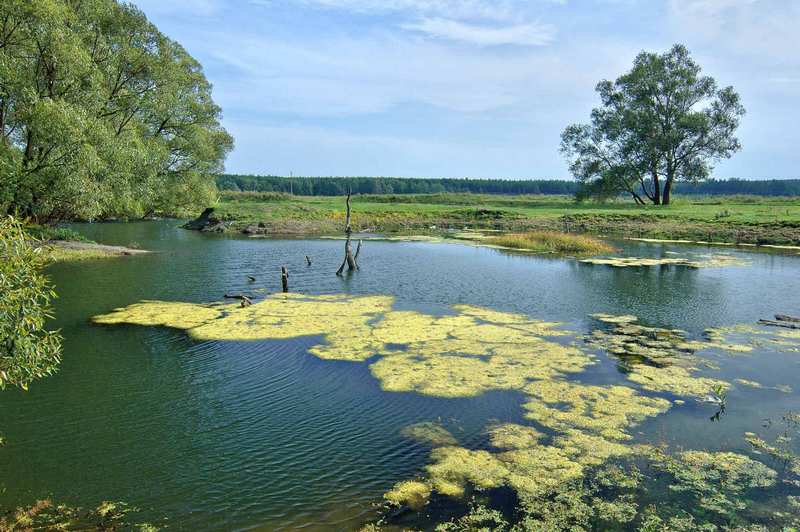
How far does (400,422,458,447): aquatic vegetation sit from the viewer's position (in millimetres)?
12312

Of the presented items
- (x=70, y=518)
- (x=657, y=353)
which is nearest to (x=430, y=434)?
(x=70, y=518)

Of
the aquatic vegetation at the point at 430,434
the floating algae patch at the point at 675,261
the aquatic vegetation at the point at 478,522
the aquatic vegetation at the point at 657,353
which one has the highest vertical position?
the floating algae patch at the point at 675,261

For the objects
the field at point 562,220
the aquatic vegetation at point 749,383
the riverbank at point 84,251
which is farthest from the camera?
the field at point 562,220

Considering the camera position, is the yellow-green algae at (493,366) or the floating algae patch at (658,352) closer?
the yellow-green algae at (493,366)

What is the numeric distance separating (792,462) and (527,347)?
9096mm

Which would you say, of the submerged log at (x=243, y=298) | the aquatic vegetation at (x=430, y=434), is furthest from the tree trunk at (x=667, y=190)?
the aquatic vegetation at (x=430, y=434)

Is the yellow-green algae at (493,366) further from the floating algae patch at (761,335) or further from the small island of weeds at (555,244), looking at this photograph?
the small island of weeds at (555,244)

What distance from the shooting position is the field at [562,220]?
62.8 meters

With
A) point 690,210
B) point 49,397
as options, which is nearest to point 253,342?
point 49,397

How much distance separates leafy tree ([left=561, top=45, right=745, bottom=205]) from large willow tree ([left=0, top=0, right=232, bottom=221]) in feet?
207

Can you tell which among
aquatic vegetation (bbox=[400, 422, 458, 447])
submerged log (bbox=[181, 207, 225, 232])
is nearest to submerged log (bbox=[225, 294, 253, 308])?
aquatic vegetation (bbox=[400, 422, 458, 447])

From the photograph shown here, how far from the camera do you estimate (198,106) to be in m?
53.8

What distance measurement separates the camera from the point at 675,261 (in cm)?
4416

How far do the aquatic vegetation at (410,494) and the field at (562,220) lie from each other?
60.6m
